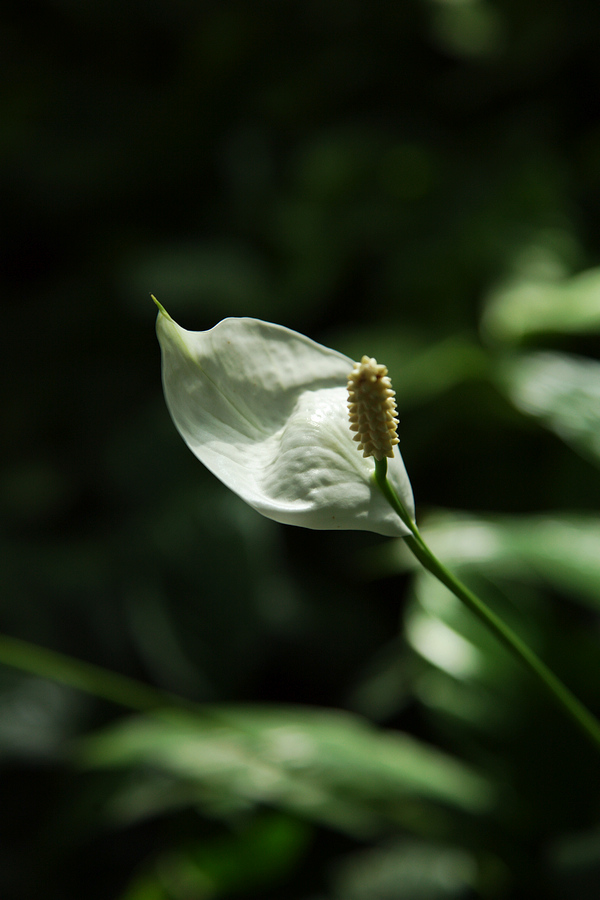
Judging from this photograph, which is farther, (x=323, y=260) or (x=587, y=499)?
(x=323, y=260)

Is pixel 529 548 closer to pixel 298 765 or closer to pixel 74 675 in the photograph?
pixel 298 765

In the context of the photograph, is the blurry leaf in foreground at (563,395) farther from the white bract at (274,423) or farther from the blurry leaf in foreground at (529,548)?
the white bract at (274,423)

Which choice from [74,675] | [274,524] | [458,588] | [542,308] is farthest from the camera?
[274,524]

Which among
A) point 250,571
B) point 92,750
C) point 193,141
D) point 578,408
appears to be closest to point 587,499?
point 578,408

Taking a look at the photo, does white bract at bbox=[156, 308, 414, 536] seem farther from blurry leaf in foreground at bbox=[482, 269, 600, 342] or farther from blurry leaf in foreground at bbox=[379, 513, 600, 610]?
blurry leaf in foreground at bbox=[482, 269, 600, 342]

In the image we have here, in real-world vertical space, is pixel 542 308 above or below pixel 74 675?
above

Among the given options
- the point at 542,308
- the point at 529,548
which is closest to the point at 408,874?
the point at 529,548

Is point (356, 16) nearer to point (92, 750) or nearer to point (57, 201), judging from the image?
point (57, 201)
